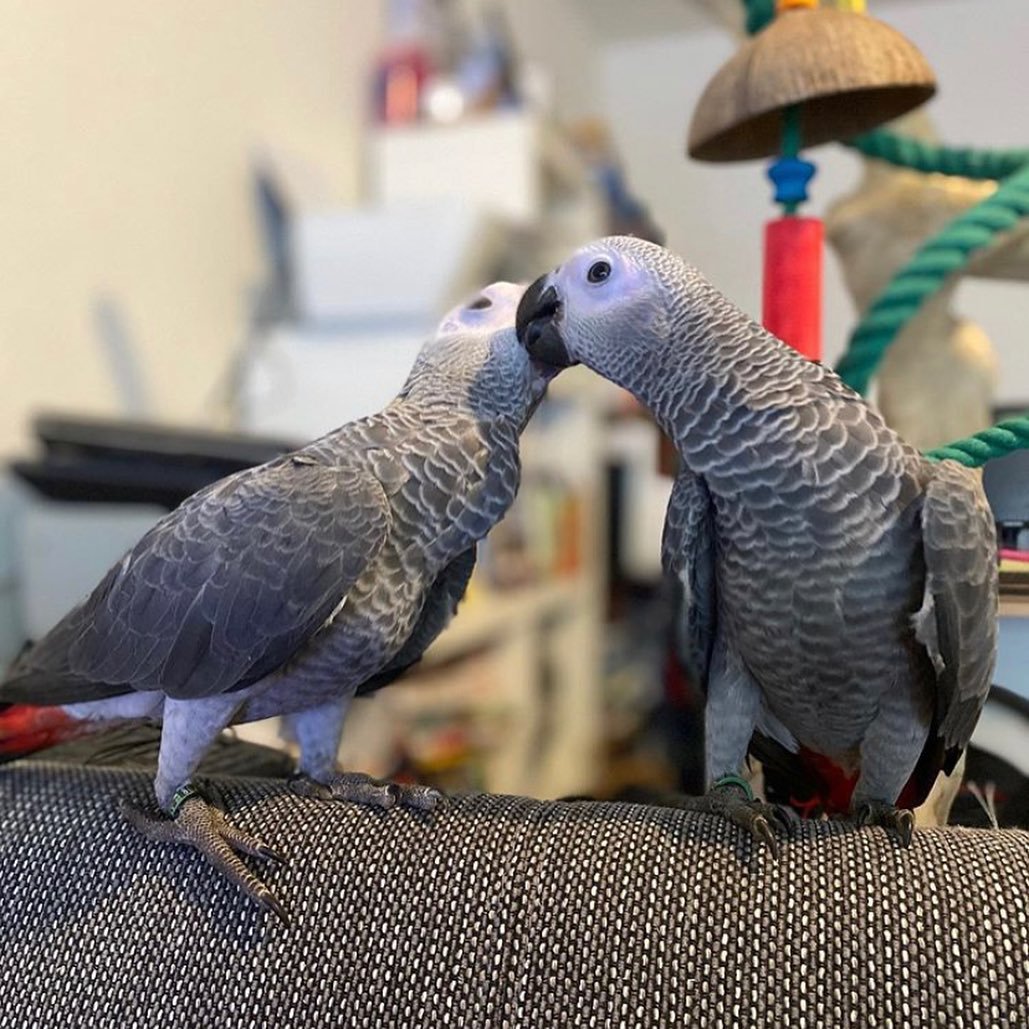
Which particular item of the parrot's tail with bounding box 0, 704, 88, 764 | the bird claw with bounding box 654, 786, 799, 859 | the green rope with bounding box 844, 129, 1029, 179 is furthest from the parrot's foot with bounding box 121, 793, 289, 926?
the green rope with bounding box 844, 129, 1029, 179

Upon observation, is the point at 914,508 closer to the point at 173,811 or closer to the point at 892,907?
the point at 892,907

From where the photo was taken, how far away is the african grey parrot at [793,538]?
46 cm

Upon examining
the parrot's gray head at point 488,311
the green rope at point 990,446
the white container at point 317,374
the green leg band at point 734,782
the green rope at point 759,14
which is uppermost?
the green rope at point 759,14

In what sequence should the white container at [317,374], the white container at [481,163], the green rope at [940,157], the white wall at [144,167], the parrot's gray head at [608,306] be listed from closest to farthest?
1. the parrot's gray head at [608,306]
2. the green rope at [940,157]
3. the white wall at [144,167]
4. the white container at [317,374]
5. the white container at [481,163]

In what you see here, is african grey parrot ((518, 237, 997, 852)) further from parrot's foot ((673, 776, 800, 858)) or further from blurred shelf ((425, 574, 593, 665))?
blurred shelf ((425, 574, 593, 665))

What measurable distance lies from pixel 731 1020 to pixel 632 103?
119cm

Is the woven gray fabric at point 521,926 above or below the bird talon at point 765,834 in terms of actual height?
below

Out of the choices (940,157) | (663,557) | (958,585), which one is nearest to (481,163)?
(940,157)

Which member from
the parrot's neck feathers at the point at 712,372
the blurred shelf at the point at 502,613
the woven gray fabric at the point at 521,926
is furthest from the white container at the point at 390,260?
the woven gray fabric at the point at 521,926

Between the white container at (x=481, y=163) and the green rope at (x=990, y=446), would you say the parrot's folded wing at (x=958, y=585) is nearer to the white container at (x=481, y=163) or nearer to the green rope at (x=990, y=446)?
the green rope at (x=990, y=446)

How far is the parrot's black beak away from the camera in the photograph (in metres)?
0.52

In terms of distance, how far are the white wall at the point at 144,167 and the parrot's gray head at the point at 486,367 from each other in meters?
0.85

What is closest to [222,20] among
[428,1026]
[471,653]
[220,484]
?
[471,653]

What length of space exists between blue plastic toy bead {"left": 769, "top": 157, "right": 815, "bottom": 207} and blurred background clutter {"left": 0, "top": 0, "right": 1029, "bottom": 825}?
2.5 inches
